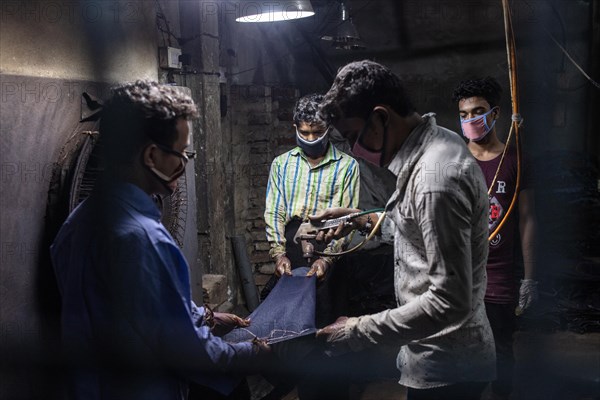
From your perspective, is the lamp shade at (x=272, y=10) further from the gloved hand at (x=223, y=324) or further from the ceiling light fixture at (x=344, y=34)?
the ceiling light fixture at (x=344, y=34)

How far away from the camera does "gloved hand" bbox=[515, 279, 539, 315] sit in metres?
3.44

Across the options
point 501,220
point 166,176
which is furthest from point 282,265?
point 166,176

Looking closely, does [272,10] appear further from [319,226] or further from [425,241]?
[425,241]

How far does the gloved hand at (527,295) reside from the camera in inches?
136

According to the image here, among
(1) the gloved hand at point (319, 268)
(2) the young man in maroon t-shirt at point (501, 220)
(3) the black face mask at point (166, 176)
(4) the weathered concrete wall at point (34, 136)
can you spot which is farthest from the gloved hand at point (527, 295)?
(4) the weathered concrete wall at point (34, 136)

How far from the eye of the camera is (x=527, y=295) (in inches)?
136

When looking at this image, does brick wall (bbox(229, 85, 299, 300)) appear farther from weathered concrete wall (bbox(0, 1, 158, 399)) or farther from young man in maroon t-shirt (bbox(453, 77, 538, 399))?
weathered concrete wall (bbox(0, 1, 158, 399))

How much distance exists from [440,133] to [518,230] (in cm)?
173

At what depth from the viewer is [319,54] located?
648 cm

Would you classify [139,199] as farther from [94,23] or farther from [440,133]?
[94,23]

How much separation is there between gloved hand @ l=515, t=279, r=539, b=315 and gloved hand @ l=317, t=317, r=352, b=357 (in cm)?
173

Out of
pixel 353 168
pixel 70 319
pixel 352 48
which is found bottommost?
pixel 70 319

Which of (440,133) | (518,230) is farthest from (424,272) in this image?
(518,230)

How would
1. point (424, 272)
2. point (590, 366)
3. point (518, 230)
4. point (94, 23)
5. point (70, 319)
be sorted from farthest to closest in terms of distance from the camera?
point (518, 230) → point (94, 23) → point (424, 272) → point (70, 319) → point (590, 366)
